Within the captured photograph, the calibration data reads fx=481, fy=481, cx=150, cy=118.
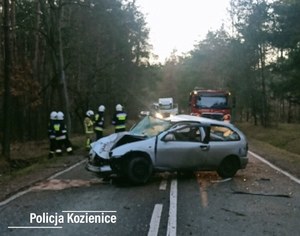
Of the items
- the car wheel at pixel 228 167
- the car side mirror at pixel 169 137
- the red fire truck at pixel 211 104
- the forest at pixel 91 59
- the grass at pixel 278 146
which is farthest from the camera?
the red fire truck at pixel 211 104

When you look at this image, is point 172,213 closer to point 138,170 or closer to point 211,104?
point 138,170

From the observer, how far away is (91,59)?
40.3 m

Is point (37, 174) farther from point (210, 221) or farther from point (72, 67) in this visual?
point (72, 67)

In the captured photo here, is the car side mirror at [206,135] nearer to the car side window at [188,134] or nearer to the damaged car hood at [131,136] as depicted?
the car side window at [188,134]

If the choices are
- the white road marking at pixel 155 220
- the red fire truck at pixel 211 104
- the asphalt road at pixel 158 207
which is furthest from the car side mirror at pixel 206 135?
the red fire truck at pixel 211 104

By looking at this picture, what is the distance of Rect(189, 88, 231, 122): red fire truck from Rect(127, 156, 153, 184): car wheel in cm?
1936

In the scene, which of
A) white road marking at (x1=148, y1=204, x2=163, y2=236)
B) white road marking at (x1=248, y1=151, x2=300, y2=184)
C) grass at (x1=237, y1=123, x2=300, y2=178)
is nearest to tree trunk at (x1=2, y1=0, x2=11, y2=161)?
white road marking at (x1=248, y1=151, x2=300, y2=184)

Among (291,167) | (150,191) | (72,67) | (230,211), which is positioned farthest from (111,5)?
(230,211)

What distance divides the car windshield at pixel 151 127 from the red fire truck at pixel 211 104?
17809 millimetres

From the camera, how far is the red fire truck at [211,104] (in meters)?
31.0

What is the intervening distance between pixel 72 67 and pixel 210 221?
32.8 m

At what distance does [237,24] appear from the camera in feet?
138

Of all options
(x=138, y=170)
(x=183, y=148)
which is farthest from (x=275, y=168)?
(x=138, y=170)

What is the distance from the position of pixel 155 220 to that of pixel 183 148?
4.62 m
